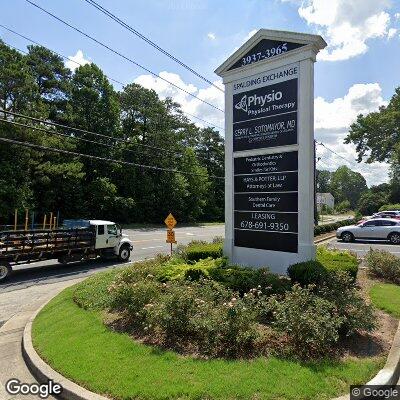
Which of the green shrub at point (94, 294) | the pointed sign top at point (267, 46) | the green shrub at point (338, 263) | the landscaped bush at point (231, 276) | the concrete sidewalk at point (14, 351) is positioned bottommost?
the concrete sidewalk at point (14, 351)

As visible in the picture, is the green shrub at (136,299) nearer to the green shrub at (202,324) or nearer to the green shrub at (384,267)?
the green shrub at (202,324)

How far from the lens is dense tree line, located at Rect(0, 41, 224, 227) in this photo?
33781mm

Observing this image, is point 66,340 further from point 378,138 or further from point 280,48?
point 378,138

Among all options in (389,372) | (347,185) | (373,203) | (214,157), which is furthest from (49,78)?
(347,185)

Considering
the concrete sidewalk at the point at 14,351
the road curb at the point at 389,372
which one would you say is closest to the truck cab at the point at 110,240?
the concrete sidewalk at the point at 14,351

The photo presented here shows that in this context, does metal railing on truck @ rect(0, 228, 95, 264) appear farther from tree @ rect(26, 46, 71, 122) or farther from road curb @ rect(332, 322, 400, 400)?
tree @ rect(26, 46, 71, 122)

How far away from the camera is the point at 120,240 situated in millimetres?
18641

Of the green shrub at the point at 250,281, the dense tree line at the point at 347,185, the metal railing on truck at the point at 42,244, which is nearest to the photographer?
the green shrub at the point at 250,281

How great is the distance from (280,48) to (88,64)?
135 feet

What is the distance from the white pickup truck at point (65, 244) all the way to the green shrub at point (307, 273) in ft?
34.2

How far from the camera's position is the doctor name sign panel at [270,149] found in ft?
30.8

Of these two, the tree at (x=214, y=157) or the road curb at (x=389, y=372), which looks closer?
the road curb at (x=389, y=372)

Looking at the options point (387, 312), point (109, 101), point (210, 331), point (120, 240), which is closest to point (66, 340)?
point (210, 331)

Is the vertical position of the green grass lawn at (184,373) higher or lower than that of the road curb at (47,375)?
higher
